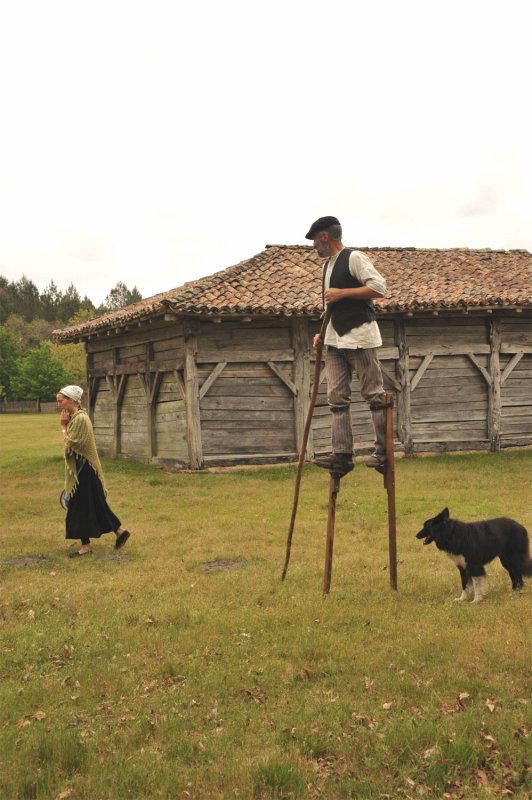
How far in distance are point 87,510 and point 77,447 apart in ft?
2.53

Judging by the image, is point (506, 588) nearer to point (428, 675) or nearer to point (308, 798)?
point (428, 675)

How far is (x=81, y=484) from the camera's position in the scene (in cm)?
854

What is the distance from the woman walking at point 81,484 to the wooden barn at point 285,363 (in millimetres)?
6692

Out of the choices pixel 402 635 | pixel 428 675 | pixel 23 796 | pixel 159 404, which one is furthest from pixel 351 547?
pixel 159 404

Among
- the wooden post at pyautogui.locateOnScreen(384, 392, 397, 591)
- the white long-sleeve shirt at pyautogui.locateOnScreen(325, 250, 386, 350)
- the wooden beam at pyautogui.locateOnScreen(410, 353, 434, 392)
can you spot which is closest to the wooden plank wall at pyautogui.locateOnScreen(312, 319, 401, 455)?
the wooden beam at pyautogui.locateOnScreen(410, 353, 434, 392)

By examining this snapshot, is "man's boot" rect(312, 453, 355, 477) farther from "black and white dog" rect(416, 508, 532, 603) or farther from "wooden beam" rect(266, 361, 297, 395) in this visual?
"wooden beam" rect(266, 361, 297, 395)

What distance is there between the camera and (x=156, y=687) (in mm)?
4527

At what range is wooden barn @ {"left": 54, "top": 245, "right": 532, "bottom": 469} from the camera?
53.3 feet

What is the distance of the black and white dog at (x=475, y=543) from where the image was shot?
5.83m

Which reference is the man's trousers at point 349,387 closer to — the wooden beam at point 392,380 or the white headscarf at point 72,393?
the white headscarf at point 72,393

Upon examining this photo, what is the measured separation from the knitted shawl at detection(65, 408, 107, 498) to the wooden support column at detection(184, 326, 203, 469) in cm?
735

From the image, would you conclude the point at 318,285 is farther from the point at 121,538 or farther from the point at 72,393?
the point at 121,538

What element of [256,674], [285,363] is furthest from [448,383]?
[256,674]

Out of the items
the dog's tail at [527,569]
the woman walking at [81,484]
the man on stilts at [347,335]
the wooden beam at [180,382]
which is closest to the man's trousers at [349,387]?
the man on stilts at [347,335]
